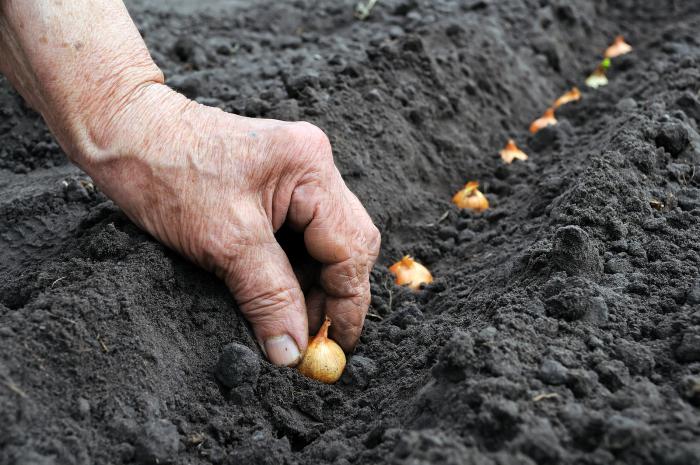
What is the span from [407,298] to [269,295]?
2.49ft

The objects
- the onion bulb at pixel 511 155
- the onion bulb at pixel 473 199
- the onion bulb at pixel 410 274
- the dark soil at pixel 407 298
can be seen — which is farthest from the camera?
the onion bulb at pixel 511 155

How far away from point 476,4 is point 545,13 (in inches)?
26.1

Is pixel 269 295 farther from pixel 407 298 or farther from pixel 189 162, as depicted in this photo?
pixel 407 298

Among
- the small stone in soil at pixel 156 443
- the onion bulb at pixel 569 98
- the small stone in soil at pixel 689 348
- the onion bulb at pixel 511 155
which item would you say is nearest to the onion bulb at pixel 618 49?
the onion bulb at pixel 569 98

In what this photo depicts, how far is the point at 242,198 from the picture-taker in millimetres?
2523

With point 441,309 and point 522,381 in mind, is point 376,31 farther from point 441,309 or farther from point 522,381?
point 522,381

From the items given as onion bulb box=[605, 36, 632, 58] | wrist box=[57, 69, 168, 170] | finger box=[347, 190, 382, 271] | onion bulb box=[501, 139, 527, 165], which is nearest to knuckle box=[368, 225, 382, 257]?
finger box=[347, 190, 382, 271]

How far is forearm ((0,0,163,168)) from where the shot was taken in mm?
2457

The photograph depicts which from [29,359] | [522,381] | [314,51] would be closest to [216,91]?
[314,51]

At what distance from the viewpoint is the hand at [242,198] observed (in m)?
2.48

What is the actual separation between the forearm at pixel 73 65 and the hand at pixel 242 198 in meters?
0.04

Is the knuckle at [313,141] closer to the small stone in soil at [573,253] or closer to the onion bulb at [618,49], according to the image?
the small stone in soil at [573,253]

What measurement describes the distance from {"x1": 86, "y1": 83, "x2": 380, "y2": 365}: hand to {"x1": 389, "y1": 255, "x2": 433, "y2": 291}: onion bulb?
0.54 meters

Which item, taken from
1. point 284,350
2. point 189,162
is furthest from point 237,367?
point 189,162
